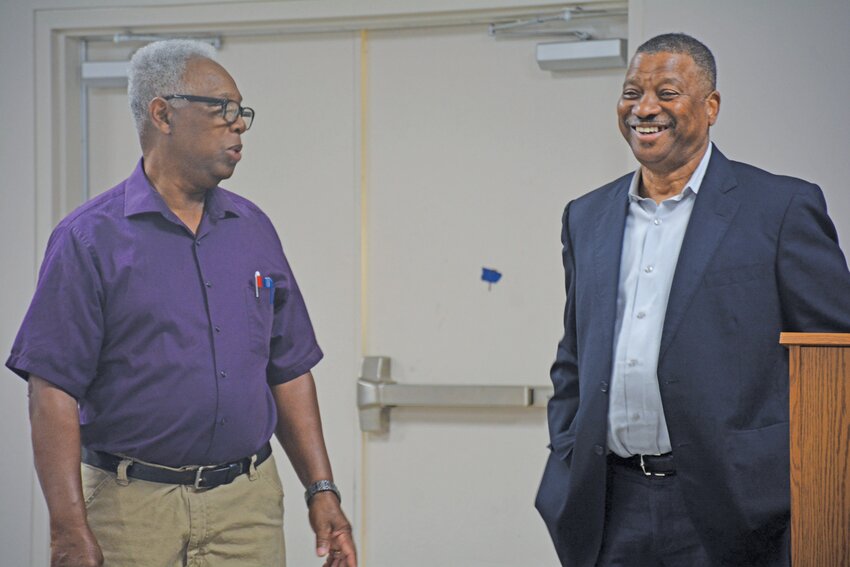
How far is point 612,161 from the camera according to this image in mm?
3941

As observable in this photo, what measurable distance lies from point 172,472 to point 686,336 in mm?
1078

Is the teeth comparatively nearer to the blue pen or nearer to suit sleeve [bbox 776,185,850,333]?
suit sleeve [bbox 776,185,850,333]

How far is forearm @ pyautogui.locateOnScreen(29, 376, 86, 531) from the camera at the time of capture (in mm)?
2299

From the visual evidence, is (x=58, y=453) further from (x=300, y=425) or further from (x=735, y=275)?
(x=735, y=275)

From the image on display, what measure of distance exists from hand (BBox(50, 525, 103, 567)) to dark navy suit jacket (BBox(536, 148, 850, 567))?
0.97m

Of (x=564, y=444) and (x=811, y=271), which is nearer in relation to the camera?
(x=811, y=271)

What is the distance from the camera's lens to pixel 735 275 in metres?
2.38

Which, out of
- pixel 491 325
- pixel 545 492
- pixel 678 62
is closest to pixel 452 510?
pixel 491 325

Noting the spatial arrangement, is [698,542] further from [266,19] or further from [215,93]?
[266,19]

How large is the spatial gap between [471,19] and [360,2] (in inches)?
15.0

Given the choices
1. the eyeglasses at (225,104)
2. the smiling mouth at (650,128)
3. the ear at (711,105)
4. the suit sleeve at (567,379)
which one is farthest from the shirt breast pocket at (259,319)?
the ear at (711,105)

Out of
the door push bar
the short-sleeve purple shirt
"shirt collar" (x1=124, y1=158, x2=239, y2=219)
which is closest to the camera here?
the short-sleeve purple shirt

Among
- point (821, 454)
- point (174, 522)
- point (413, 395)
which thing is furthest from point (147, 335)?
point (413, 395)

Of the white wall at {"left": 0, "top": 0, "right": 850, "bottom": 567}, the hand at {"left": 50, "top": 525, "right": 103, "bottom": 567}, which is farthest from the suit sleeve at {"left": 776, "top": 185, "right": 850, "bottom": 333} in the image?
the hand at {"left": 50, "top": 525, "right": 103, "bottom": 567}
